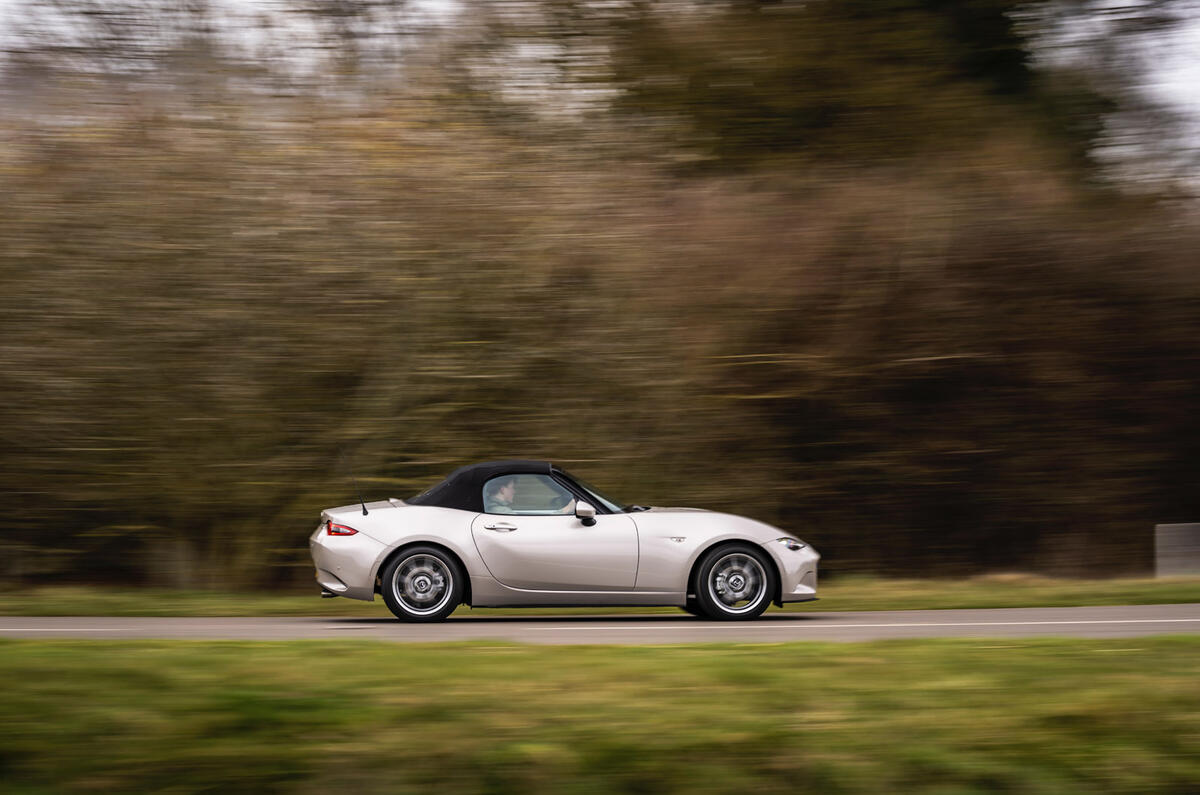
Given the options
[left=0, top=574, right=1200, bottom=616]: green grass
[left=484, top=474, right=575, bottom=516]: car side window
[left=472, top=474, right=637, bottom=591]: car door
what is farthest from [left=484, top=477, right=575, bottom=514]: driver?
[left=0, top=574, right=1200, bottom=616]: green grass

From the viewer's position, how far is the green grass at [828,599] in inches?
465

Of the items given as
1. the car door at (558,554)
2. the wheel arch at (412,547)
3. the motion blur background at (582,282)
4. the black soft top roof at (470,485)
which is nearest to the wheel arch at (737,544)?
the car door at (558,554)

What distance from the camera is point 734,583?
33.9 feet

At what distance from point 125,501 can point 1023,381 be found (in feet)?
33.2

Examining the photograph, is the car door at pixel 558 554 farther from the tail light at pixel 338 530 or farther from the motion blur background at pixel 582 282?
the motion blur background at pixel 582 282

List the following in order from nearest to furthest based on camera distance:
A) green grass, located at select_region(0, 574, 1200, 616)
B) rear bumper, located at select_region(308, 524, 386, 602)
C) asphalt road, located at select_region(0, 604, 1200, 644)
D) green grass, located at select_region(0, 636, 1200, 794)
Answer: green grass, located at select_region(0, 636, 1200, 794) → asphalt road, located at select_region(0, 604, 1200, 644) → rear bumper, located at select_region(308, 524, 386, 602) → green grass, located at select_region(0, 574, 1200, 616)

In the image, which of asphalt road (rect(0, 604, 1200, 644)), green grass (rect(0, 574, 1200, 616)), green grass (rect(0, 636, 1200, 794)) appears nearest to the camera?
green grass (rect(0, 636, 1200, 794))

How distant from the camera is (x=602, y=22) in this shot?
14641 millimetres

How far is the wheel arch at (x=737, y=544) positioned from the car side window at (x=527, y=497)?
3.55ft

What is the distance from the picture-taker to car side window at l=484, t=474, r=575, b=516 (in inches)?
408

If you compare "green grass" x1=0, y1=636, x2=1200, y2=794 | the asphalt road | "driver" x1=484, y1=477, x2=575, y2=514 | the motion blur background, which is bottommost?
"green grass" x1=0, y1=636, x2=1200, y2=794

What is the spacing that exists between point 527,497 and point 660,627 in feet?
4.92

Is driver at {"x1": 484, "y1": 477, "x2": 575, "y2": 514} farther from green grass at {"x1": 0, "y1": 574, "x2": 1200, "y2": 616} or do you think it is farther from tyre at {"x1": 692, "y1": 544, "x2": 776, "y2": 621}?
green grass at {"x1": 0, "y1": 574, "x2": 1200, "y2": 616}

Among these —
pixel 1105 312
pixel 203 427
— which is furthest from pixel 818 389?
pixel 203 427
